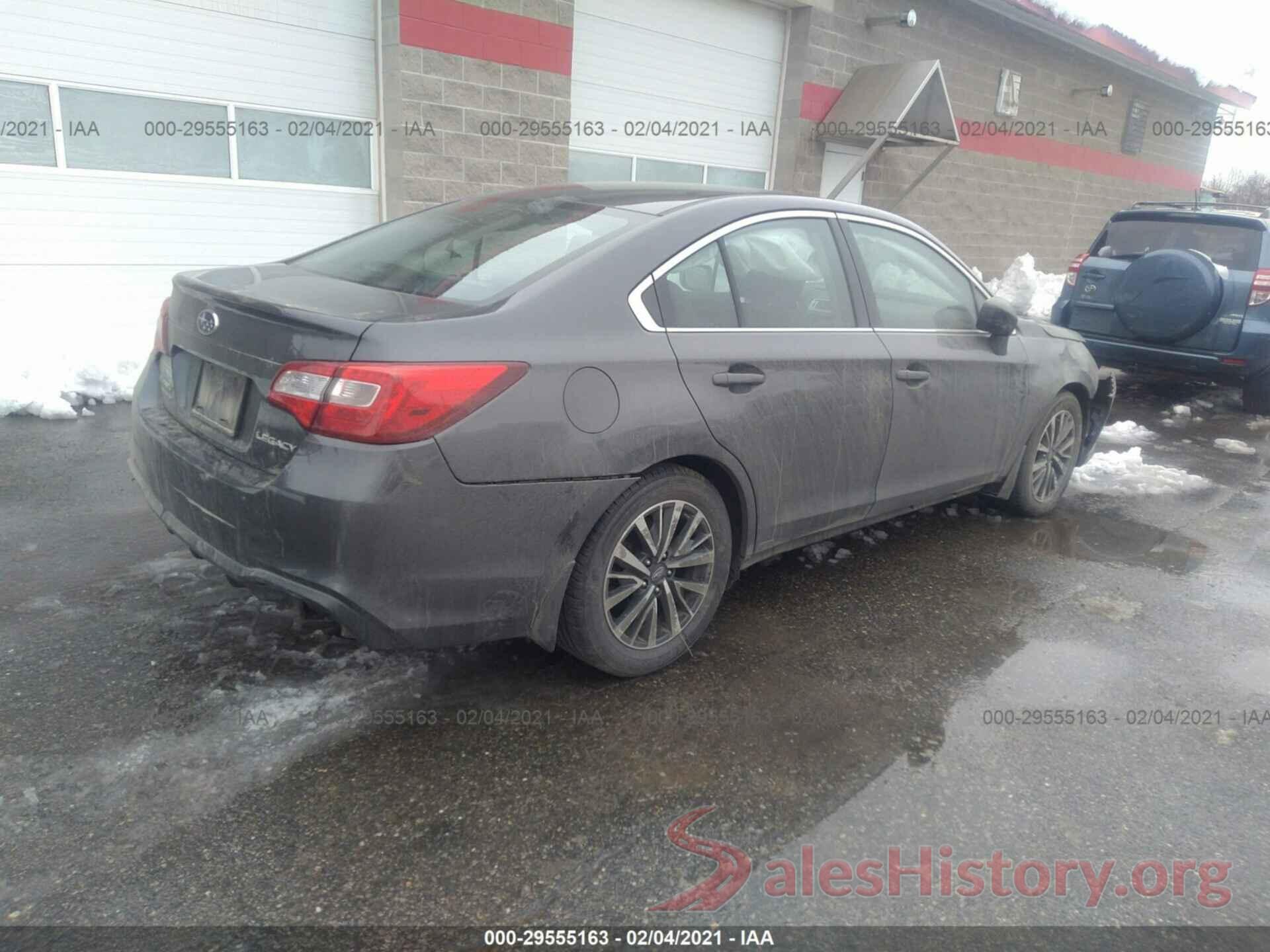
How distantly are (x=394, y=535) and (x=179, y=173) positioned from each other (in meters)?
6.70

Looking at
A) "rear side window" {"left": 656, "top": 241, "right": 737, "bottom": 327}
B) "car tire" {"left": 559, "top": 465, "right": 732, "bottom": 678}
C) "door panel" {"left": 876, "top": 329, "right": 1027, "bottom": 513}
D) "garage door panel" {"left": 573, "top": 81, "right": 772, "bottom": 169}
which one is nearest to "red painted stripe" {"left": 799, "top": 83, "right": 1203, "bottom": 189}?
"garage door panel" {"left": 573, "top": 81, "right": 772, "bottom": 169}

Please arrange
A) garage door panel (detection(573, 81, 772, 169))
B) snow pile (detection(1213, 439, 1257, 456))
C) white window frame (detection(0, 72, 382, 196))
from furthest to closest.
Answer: garage door panel (detection(573, 81, 772, 169))
snow pile (detection(1213, 439, 1257, 456))
white window frame (detection(0, 72, 382, 196))

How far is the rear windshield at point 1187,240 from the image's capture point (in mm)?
8102

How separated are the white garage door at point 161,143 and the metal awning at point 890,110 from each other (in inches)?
265

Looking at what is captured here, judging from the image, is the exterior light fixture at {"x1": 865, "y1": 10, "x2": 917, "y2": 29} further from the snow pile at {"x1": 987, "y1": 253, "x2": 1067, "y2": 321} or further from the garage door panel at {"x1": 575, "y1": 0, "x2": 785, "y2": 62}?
the snow pile at {"x1": 987, "y1": 253, "x2": 1067, "y2": 321}

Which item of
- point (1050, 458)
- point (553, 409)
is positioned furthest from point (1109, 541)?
point (553, 409)

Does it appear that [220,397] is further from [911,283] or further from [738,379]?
[911,283]

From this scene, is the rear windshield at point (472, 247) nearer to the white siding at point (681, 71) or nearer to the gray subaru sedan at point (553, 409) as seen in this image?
the gray subaru sedan at point (553, 409)

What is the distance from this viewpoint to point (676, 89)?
36.7 feet

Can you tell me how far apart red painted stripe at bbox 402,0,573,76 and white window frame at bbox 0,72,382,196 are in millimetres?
927

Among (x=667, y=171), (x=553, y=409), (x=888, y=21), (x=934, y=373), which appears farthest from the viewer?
(x=888, y=21)

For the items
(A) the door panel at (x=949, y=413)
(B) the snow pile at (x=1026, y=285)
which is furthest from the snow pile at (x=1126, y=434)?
(B) the snow pile at (x=1026, y=285)

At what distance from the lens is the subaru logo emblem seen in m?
2.91

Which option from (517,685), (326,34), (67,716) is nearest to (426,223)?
(517,685)
